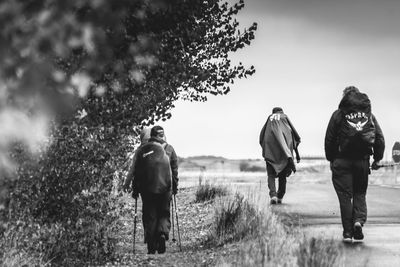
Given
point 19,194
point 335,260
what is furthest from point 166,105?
point 335,260

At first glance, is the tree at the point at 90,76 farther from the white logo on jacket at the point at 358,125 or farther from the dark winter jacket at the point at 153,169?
the white logo on jacket at the point at 358,125

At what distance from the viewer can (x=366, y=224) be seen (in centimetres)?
1160

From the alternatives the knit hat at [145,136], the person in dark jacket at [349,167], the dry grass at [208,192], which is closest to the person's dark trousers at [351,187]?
the person in dark jacket at [349,167]

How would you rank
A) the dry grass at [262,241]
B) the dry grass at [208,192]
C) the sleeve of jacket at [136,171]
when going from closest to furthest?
the dry grass at [262,241], the sleeve of jacket at [136,171], the dry grass at [208,192]

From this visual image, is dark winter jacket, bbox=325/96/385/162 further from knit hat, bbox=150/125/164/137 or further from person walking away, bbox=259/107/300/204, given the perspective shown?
person walking away, bbox=259/107/300/204

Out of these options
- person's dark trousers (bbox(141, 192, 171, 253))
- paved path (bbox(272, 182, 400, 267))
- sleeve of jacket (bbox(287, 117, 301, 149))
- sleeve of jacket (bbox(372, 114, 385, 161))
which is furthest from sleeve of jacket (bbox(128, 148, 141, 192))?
sleeve of jacket (bbox(287, 117, 301, 149))

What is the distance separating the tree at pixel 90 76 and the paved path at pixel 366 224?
9.11ft

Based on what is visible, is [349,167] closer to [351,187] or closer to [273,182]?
[351,187]

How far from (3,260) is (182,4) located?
1002cm

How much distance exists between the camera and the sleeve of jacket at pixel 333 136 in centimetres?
921

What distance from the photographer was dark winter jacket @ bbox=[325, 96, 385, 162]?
30.1ft

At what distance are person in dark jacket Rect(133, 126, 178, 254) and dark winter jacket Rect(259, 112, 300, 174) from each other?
4546 mm

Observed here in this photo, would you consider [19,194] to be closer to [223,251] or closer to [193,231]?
[223,251]

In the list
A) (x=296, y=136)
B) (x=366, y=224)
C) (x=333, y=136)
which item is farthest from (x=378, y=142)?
(x=296, y=136)
